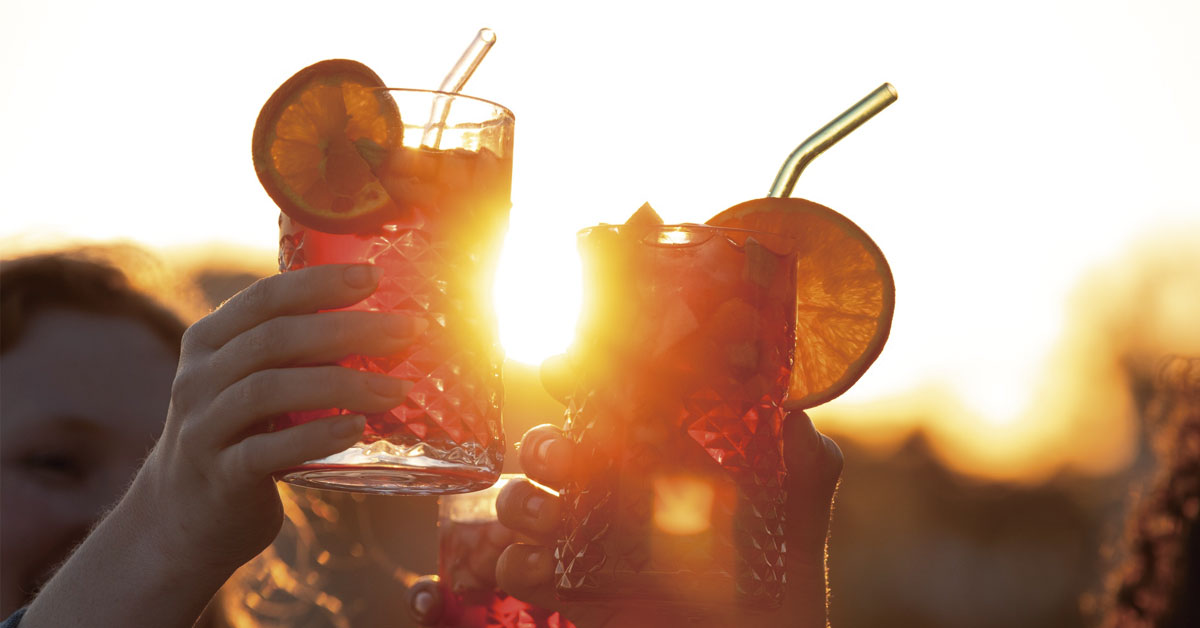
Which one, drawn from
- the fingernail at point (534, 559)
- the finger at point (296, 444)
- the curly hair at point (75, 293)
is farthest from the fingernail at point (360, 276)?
the curly hair at point (75, 293)

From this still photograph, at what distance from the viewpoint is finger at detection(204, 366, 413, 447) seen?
200 cm

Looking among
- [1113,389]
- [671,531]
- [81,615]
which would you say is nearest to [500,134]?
[671,531]

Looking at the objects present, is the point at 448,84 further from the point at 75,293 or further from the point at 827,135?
the point at 75,293

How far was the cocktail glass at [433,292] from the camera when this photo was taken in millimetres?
2131

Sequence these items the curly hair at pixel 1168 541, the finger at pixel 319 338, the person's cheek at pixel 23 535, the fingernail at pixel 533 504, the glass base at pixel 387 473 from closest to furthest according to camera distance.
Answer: the finger at pixel 319 338
the glass base at pixel 387 473
the fingernail at pixel 533 504
the curly hair at pixel 1168 541
the person's cheek at pixel 23 535

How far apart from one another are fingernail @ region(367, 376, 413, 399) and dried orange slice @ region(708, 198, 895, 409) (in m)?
0.77

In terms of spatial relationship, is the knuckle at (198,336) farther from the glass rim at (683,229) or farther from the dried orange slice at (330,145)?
the glass rim at (683,229)

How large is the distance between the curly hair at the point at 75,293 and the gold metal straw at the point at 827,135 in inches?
113

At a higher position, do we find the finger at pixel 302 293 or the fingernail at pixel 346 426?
the finger at pixel 302 293

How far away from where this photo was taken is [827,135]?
2.66 metres

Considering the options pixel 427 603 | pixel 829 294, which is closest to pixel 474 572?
pixel 427 603

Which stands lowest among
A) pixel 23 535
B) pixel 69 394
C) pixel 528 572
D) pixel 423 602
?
pixel 23 535

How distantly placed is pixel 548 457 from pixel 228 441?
Answer: 57 cm

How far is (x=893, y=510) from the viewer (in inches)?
1610
